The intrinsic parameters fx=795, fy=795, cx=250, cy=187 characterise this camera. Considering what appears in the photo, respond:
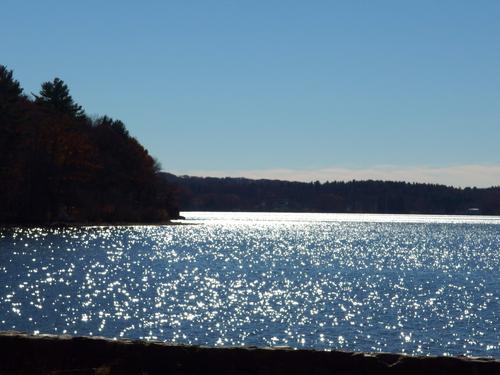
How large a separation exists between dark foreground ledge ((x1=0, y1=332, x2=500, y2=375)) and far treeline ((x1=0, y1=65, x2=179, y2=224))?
94161 mm

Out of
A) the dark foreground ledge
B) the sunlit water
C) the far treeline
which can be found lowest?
the sunlit water

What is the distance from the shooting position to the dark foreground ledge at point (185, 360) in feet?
39.0

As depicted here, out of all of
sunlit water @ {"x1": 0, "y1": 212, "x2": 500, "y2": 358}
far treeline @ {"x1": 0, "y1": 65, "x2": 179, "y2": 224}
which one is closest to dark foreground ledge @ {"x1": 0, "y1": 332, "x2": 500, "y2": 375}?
sunlit water @ {"x1": 0, "y1": 212, "x2": 500, "y2": 358}

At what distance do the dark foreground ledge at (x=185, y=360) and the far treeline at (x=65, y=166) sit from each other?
94.2 metres

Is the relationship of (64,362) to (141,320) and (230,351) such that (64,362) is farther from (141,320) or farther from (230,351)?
(141,320)

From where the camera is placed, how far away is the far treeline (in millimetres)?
106812

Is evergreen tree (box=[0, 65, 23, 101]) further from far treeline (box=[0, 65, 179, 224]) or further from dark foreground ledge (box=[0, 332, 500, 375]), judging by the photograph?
dark foreground ledge (box=[0, 332, 500, 375])

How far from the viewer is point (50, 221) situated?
116750 mm

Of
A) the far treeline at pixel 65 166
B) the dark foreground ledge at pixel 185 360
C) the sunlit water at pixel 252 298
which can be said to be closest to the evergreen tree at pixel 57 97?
the far treeline at pixel 65 166

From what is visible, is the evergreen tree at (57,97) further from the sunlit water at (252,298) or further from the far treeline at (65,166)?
the sunlit water at (252,298)

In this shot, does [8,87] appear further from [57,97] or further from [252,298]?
[252,298]

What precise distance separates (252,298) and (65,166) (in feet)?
239

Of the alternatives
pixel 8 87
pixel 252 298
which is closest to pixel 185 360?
pixel 252 298

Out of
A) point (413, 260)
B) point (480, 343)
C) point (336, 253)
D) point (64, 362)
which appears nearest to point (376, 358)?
point (64, 362)
